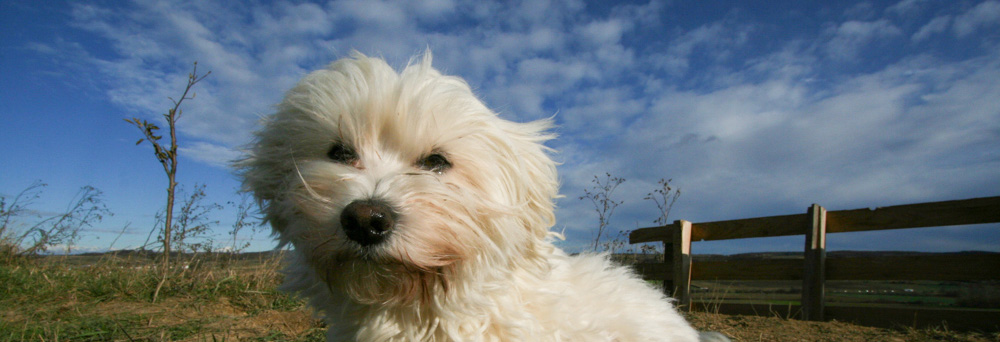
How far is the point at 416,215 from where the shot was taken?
1758 mm

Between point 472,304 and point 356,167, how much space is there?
70 centimetres

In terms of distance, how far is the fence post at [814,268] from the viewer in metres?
6.74

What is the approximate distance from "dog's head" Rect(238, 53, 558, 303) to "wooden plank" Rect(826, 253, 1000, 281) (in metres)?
5.88

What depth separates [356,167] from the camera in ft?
6.71

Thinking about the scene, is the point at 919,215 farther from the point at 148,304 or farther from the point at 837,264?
the point at 148,304

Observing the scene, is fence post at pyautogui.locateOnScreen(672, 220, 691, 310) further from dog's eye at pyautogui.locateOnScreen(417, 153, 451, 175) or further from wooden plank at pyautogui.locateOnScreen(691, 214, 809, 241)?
dog's eye at pyautogui.locateOnScreen(417, 153, 451, 175)

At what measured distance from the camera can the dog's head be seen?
179 cm

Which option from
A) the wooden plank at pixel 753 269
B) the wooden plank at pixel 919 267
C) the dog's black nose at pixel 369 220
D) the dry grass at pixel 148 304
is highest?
the dog's black nose at pixel 369 220

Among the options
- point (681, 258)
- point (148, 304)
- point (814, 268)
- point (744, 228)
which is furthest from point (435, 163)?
point (681, 258)

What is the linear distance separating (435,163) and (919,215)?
257 inches

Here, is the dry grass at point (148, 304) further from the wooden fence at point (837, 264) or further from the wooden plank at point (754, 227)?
the wooden plank at point (754, 227)

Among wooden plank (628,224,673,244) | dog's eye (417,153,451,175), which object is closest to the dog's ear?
dog's eye (417,153,451,175)

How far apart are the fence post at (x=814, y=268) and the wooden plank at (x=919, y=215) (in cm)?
21

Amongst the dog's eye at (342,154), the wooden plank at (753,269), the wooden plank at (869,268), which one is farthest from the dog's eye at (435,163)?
the wooden plank at (753,269)
